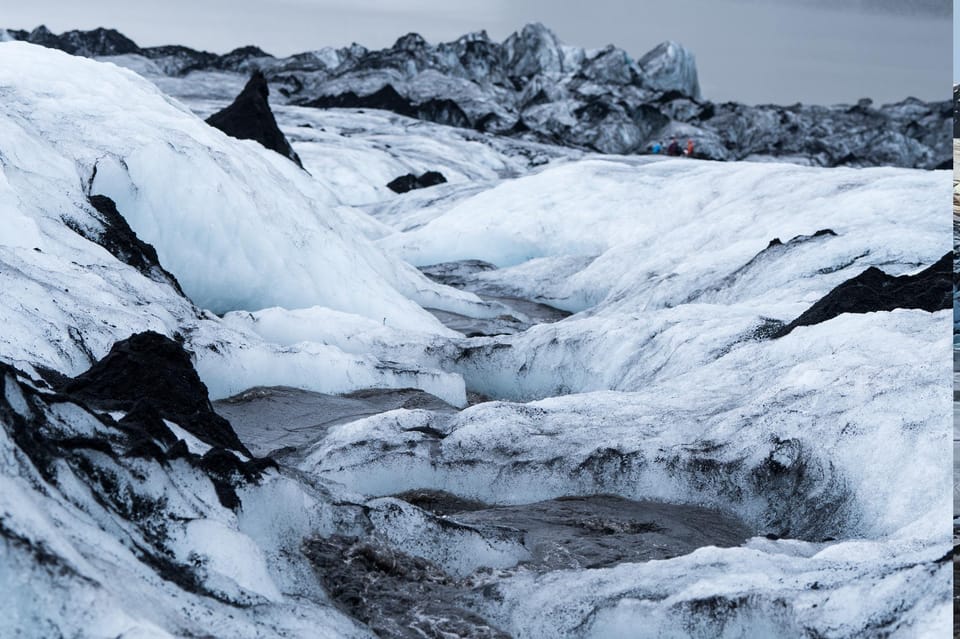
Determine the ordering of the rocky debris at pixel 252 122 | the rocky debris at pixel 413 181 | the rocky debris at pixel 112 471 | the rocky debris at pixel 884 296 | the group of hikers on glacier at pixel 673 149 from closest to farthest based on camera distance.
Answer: the rocky debris at pixel 112 471 → the rocky debris at pixel 884 296 → the rocky debris at pixel 252 122 → the rocky debris at pixel 413 181 → the group of hikers on glacier at pixel 673 149

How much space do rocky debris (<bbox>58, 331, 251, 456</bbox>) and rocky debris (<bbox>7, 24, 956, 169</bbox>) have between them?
36.5 m

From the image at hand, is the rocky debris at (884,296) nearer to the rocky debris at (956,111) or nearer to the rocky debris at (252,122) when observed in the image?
the rocky debris at (956,111)

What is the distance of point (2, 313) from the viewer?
686 centimetres

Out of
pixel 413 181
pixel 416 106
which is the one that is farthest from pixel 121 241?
pixel 416 106

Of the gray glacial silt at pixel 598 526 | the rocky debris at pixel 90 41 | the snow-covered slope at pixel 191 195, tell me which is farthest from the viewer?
the rocky debris at pixel 90 41

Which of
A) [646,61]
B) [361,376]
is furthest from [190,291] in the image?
[646,61]

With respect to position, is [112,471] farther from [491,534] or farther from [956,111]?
[956,111]

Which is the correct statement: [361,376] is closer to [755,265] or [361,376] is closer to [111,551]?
[755,265]

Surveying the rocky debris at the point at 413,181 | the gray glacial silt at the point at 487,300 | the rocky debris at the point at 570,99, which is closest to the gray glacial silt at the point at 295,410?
the gray glacial silt at the point at 487,300

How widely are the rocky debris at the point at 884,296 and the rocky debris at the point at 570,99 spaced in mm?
32633

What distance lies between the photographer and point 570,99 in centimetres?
5209

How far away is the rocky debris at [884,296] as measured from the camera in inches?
351

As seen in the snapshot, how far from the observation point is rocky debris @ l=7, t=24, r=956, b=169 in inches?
1805

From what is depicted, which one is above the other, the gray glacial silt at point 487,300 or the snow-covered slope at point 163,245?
the snow-covered slope at point 163,245
